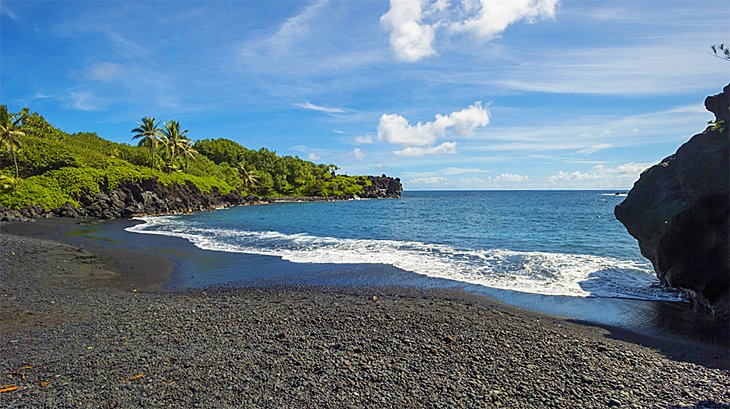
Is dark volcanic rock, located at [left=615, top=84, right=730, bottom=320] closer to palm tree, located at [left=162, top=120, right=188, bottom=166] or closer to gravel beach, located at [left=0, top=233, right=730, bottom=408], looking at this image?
gravel beach, located at [left=0, top=233, right=730, bottom=408]

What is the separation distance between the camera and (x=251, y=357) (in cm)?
759

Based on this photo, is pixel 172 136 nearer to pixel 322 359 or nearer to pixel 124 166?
pixel 124 166

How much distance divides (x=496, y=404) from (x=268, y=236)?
28033mm

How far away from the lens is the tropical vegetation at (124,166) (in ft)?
156

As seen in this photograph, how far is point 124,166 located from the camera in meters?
63.4

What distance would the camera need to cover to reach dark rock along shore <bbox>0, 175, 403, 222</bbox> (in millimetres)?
43906

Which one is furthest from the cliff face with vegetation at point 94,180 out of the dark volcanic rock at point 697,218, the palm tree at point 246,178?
the dark volcanic rock at point 697,218

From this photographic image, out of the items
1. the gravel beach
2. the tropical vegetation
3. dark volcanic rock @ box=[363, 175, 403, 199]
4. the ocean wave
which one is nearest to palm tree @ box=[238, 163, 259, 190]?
the tropical vegetation

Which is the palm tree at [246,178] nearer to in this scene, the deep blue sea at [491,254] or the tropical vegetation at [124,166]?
the tropical vegetation at [124,166]

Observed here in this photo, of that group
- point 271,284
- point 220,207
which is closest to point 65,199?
point 220,207

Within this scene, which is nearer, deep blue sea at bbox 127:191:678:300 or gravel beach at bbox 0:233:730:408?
gravel beach at bbox 0:233:730:408

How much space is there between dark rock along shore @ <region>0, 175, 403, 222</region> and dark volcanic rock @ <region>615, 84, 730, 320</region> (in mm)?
51923

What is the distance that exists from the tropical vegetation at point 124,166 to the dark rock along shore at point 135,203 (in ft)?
3.54

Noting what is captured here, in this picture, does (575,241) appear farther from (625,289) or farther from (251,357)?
(251,357)
